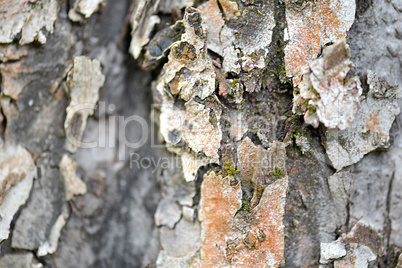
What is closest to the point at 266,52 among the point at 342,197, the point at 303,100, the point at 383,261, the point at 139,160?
the point at 303,100

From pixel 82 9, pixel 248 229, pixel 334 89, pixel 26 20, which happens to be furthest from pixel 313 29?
pixel 26 20

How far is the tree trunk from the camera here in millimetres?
765

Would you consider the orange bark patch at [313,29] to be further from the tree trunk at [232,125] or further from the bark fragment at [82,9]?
the bark fragment at [82,9]

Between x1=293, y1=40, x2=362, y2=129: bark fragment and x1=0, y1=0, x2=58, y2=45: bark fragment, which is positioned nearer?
x1=293, y1=40, x2=362, y2=129: bark fragment

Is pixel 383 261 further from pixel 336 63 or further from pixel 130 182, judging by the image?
pixel 130 182

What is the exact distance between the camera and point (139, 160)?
40.2 inches

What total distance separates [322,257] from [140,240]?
0.53 metres

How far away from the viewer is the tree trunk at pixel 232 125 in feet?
2.51

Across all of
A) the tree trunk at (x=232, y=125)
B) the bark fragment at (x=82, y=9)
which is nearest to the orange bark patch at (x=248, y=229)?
the tree trunk at (x=232, y=125)

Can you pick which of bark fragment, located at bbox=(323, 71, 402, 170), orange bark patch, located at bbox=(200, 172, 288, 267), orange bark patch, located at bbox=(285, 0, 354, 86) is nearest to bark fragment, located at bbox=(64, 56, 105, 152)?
orange bark patch, located at bbox=(200, 172, 288, 267)

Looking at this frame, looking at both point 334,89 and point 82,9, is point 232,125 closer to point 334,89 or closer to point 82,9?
point 334,89

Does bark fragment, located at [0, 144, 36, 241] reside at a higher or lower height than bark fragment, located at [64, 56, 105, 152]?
lower

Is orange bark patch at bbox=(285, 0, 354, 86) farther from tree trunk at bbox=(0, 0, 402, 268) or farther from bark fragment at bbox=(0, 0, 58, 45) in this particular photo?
bark fragment at bbox=(0, 0, 58, 45)

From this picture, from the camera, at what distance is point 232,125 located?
0.80 meters
